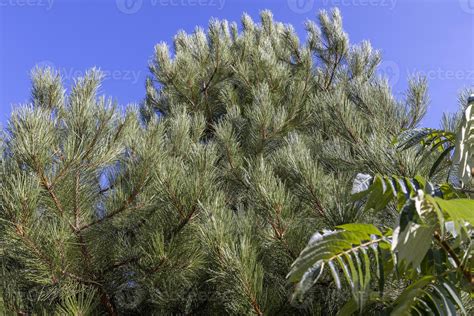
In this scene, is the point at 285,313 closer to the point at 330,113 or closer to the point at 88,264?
the point at 88,264

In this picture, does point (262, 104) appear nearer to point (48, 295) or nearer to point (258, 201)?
point (258, 201)

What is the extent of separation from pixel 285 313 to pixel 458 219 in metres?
1.10

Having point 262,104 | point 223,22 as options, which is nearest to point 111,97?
point 262,104

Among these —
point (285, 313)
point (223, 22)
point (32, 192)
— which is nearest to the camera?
point (32, 192)

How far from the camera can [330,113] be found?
2.47 metres

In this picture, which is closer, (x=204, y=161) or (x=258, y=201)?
(x=258, y=201)

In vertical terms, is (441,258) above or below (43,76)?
below

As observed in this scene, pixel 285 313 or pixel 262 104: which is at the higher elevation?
pixel 262 104

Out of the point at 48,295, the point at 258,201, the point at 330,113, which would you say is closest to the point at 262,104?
the point at 330,113

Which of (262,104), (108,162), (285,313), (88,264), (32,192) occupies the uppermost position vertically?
(262,104)

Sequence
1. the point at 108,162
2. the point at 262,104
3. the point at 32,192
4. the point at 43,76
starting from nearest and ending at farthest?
1. the point at 32,192
2. the point at 108,162
3. the point at 43,76
4. the point at 262,104

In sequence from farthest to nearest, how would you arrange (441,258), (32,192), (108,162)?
(108,162) → (32,192) → (441,258)

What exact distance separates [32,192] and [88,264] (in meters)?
0.39

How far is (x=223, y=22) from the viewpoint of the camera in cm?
435
